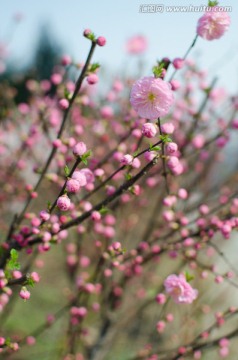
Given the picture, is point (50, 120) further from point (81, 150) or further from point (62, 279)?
point (62, 279)

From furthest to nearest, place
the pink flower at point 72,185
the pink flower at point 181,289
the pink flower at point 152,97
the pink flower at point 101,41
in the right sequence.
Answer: the pink flower at point 181,289, the pink flower at point 101,41, the pink flower at point 152,97, the pink flower at point 72,185

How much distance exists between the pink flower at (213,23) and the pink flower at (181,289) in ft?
4.34

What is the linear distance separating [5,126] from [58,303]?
374 centimetres

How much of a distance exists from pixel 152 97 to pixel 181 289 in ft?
3.60

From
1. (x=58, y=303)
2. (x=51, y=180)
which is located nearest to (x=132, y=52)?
(x=51, y=180)

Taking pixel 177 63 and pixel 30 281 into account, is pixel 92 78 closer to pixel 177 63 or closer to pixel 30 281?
pixel 177 63

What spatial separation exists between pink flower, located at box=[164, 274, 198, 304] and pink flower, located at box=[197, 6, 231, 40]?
4.34ft

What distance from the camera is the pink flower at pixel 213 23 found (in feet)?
6.48

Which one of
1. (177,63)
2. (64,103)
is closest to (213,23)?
(177,63)

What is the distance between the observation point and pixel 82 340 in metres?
3.97

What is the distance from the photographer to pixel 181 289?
2.24m

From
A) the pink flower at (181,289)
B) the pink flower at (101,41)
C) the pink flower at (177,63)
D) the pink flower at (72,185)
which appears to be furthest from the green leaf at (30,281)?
the pink flower at (177,63)

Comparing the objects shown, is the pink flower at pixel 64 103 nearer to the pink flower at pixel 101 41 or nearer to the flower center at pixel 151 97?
the pink flower at pixel 101 41

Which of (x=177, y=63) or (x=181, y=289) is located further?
(x=181, y=289)
